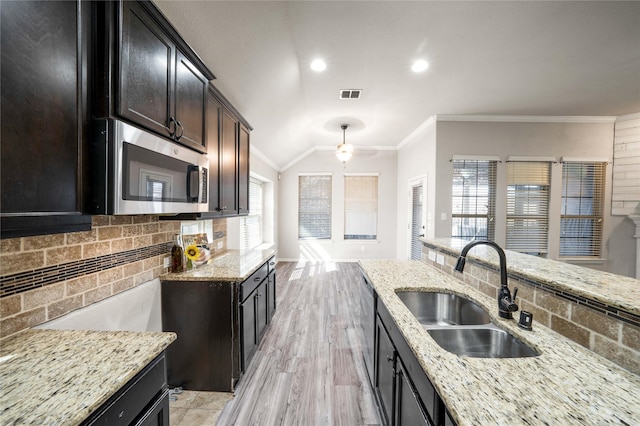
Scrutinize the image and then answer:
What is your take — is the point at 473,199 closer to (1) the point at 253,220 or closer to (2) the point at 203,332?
(1) the point at 253,220

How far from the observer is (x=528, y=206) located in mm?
4129

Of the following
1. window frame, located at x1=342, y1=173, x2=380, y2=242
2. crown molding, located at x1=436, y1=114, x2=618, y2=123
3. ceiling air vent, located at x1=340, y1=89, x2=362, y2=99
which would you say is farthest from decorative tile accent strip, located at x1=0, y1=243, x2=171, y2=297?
window frame, located at x1=342, y1=173, x2=380, y2=242

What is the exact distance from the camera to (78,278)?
127cm

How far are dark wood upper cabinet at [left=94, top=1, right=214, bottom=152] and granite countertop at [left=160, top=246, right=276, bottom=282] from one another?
95 centimetres

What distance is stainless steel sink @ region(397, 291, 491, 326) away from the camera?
61.1 inches

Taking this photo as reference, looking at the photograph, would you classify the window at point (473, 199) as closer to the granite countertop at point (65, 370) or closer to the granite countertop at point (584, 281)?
the granite countertop at point (584, 281)

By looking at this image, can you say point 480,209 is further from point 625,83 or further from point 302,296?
A: point 302,296

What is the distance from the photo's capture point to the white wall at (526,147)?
405 centimetres

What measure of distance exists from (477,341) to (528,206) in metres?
4.12

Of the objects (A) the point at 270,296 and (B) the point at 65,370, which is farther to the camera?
(A) the point at 270,296

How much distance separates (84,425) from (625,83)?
554cm

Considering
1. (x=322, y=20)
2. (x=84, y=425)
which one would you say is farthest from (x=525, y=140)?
(x=84, y=425)

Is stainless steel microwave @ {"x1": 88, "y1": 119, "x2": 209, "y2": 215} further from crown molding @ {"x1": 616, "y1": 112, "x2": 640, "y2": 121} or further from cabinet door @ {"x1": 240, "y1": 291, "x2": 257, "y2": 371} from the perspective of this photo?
crown molding @ {"x1": 616, "y1": 112, "x2": 640, "y2": 121}

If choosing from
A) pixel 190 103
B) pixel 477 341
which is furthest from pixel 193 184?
pixel 477 341
